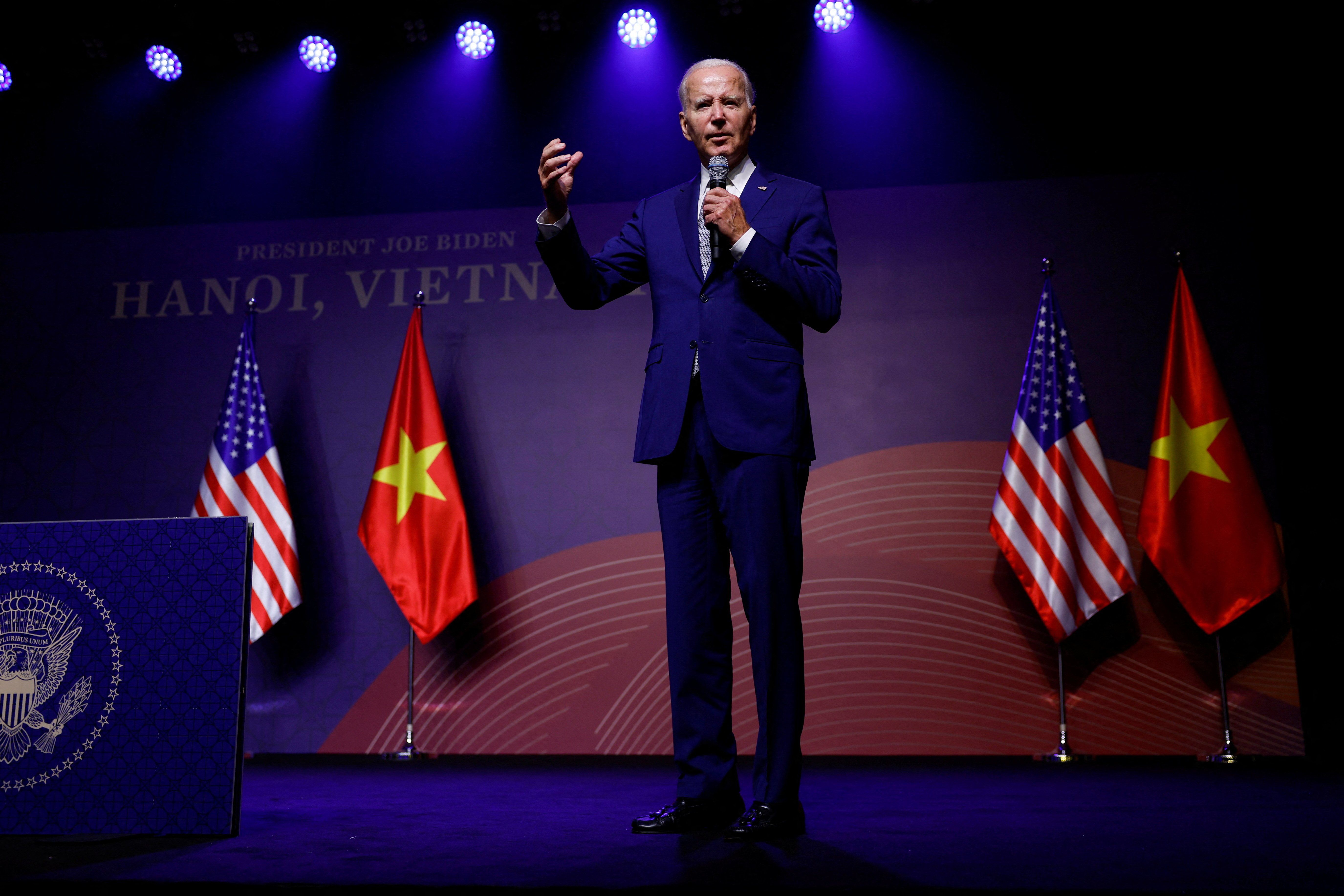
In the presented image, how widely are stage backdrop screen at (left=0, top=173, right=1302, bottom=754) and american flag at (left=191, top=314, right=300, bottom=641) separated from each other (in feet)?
0.82

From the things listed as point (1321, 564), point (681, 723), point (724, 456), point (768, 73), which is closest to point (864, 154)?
point (768, 73)

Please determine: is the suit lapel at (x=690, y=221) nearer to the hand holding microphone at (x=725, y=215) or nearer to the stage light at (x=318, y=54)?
the hand holding microphone at (x=725, y=215)

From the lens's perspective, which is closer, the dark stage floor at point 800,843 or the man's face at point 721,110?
the dark stage floor at point 800,843

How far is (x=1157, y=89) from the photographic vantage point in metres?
4.12

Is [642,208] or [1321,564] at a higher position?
[642,208]

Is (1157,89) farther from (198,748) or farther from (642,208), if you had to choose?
(198,748)

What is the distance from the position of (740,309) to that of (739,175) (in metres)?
0.33

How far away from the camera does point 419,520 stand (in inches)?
150

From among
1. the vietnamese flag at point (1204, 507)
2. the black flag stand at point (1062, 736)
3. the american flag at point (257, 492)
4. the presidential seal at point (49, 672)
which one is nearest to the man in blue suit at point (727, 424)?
the presidential seal at point (49, 672)

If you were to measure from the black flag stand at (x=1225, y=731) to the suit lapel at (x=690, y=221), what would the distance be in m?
2.68

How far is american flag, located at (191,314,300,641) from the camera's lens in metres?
3.79

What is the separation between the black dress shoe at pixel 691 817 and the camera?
5.75 ft

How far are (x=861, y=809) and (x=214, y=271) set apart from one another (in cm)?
363

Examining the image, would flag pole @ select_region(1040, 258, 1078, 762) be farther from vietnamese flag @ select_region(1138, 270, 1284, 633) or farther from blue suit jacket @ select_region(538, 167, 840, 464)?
blue suit jacket @ select_region(538, 167, 840, 464)
